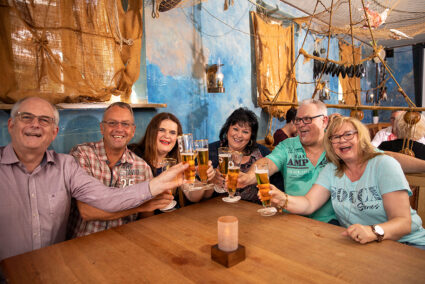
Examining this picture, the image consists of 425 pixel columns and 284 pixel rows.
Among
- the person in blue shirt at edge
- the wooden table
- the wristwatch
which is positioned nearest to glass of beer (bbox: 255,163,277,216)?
the wooden table

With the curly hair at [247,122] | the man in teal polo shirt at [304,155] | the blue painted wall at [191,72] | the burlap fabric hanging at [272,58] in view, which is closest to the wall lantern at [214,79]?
the blue painted wall at [191,72]

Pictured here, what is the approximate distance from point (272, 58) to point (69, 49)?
11.4 feet

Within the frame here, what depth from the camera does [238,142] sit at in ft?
8.35

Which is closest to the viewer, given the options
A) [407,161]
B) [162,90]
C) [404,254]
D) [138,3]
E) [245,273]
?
[245,273]

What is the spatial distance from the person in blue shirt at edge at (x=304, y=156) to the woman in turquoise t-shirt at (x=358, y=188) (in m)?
0.35

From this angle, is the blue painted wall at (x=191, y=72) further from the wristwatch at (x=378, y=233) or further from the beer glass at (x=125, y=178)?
the wristwatch at (x=378, y=233)

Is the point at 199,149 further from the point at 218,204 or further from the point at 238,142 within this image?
the point at 238,142

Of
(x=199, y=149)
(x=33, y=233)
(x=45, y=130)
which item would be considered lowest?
(x=33, y=233)

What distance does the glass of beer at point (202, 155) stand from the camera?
1.63 meters

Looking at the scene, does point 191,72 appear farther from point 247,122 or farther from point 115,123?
point 115,123

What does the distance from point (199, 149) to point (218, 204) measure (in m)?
0.45

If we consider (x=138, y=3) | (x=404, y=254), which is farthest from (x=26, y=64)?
(x=404, y=254)

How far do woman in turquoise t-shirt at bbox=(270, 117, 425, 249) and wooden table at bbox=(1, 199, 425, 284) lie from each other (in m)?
0.28

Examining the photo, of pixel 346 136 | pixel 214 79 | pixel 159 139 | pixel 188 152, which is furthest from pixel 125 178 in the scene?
pixel 214 79
